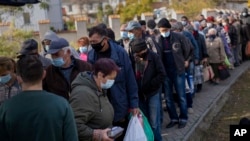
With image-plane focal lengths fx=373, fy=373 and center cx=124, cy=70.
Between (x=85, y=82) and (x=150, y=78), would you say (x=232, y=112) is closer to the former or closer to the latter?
(x=150, y=78)

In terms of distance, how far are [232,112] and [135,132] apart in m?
4.56

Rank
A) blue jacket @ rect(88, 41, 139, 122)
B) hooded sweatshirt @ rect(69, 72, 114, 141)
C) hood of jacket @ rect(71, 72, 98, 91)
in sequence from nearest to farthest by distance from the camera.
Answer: hooded sweatshirt @ rect(69, 72, 114, 141)
hood of jacket @ rect(71, 72, 98, 91)
blue jacket @ rect(88, 41, 139, 122)

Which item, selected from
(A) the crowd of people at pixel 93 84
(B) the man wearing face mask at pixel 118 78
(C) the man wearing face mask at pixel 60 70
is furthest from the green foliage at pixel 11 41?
(C) the man wearing face mask at pixel 60 70

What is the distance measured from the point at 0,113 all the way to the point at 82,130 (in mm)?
790

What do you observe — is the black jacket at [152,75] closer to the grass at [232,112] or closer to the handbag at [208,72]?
the grass at [232,112]

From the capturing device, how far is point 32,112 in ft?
8.93

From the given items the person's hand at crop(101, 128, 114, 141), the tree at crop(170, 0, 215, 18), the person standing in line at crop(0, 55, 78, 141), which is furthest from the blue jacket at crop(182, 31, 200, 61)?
the tree at crop(170, 0, 215, 18)

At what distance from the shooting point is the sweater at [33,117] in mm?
2730

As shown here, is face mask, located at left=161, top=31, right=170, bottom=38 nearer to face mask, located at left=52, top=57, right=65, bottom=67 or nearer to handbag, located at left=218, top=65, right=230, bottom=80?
face mask, located at left=52, top=57, right=65, bottom=67

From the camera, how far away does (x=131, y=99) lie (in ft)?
15.5

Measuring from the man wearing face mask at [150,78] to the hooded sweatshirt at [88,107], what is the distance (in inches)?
75.4

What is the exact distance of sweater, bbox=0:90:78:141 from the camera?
2.73 metres

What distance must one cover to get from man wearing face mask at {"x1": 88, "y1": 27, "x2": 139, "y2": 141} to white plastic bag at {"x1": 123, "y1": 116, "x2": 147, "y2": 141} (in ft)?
0.63

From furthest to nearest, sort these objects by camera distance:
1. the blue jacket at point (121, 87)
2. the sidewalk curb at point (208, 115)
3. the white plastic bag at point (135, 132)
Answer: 1. the sidewalk curb at point (208, 115)
2. the blue jacket at point (121, 87)
3. the white plastic bag at point (135, 132)
